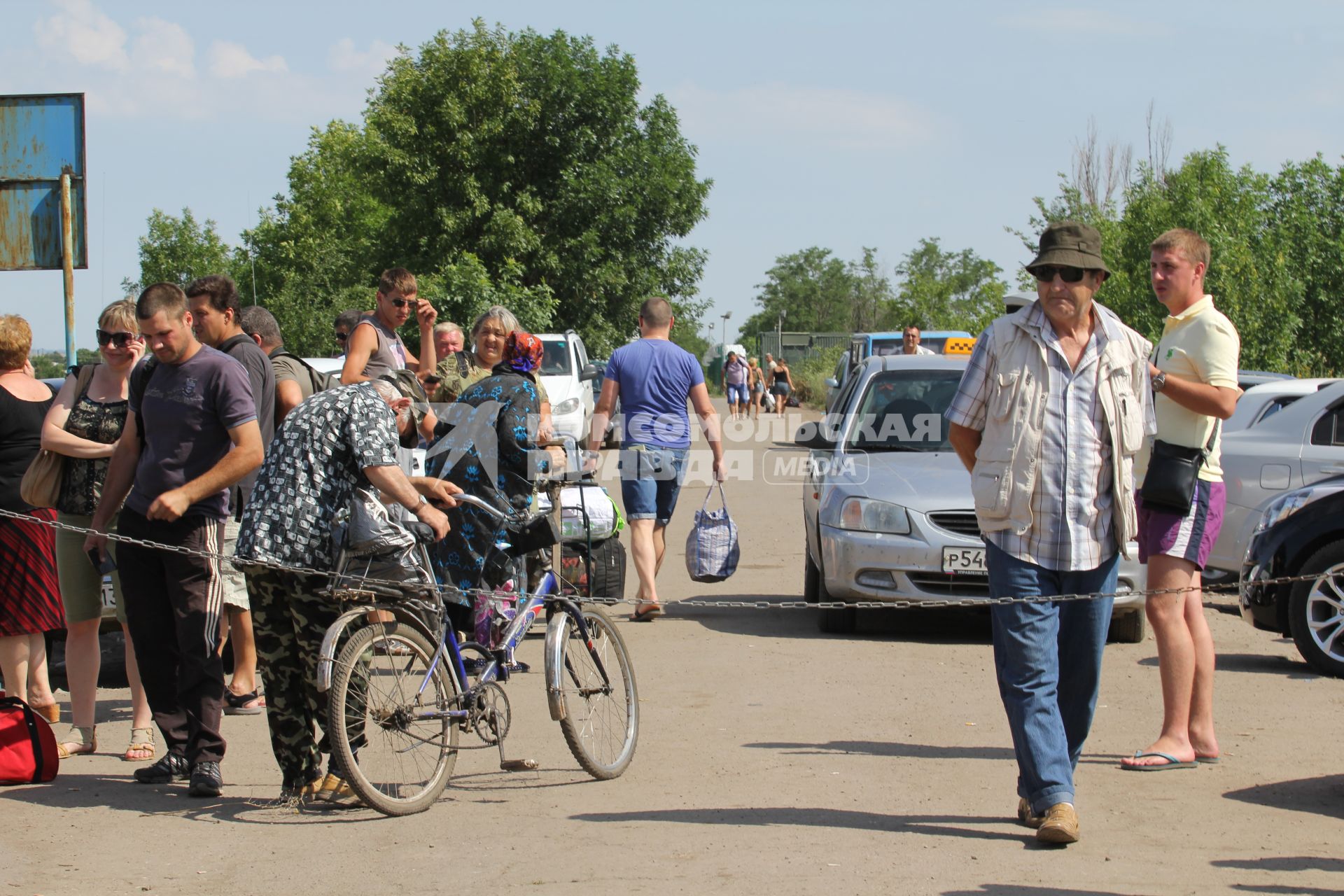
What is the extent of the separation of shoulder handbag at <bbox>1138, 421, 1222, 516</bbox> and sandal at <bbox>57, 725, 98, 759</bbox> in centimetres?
485

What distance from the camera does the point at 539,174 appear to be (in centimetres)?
4144

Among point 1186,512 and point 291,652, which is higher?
point 1186,512

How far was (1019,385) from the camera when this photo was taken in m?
5.16

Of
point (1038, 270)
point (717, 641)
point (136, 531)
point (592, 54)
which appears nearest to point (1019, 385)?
point (1038, 270)

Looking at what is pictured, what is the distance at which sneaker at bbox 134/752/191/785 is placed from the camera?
246 inches

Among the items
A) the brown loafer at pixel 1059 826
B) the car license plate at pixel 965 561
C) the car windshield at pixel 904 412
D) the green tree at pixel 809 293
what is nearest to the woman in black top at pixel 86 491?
the brown loafer at pixel 1059 826

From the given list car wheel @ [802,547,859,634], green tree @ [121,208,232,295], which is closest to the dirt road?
car wheel @ [802,547,859,634]

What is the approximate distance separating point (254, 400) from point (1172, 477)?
160 inches

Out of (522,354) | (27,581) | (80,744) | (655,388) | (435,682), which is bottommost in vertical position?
(80,744)

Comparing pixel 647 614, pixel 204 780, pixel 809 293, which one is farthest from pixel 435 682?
pixel 809 293

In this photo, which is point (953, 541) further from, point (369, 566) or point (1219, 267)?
point (1219, 267)

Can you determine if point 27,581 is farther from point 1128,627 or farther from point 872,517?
point 1128,627

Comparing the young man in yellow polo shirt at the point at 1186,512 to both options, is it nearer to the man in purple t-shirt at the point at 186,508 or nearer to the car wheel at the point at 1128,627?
the car wheel at the point at 1128,627

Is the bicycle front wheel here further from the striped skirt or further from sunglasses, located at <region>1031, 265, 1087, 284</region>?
the striped skirt
